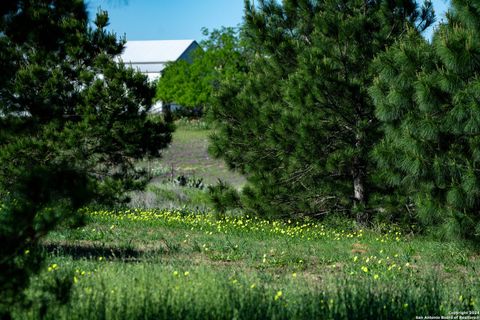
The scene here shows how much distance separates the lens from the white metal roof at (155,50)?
82.6 metres

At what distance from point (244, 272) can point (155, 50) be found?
3109 inches

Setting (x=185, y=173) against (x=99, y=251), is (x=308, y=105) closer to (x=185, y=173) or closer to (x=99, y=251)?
(x=99, y=251)

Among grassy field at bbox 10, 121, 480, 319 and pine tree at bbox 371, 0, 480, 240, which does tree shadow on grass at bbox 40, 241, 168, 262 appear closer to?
grassy field at bbox 10, 121, 480, 319

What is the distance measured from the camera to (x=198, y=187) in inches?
996

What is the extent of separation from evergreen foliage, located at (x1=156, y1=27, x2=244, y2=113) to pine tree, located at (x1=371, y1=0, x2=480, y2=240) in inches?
1778

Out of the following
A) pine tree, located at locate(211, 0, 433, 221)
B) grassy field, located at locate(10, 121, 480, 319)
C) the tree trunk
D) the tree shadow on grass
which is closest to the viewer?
grassy field, located at locate(10, 121, 480, 319)

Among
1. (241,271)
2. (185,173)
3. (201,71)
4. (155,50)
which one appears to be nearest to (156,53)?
(155,50)

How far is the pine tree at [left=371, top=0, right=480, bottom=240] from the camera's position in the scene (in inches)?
408

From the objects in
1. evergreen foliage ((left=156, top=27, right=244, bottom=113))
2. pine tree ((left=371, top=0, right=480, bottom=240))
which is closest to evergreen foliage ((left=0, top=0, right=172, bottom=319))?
pine tree ((left=371, top=0, right=480, bottom=240))

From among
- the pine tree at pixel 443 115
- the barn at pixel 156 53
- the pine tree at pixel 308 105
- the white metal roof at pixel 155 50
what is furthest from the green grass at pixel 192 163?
the white metal roof at pixel 155 50

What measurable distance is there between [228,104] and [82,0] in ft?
36.0

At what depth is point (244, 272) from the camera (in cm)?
823

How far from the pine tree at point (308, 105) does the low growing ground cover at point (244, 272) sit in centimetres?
93

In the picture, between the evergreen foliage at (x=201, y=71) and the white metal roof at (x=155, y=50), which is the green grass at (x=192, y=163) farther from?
the white metal roof at (x=155, y=50)
